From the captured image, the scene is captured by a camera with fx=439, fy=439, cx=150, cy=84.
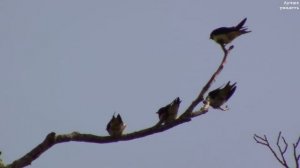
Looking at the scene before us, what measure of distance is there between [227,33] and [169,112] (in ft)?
4.51

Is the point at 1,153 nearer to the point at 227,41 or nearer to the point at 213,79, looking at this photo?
the point at 213,79

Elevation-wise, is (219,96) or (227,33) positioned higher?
(227,33)

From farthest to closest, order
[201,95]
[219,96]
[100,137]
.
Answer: [219,96] < [201,95] < [100,137]

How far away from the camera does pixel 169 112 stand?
18.1 ft

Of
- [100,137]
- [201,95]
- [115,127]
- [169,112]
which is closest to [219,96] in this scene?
[201,95]

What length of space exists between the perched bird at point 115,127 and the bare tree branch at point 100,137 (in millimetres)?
98

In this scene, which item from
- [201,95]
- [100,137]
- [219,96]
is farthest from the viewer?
[219,96]

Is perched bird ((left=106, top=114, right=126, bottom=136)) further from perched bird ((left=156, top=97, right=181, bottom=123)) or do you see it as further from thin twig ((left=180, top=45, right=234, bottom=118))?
thin twig ((left=180, top=45, right=234, bottom=118))

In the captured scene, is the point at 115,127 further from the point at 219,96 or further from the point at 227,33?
the point at 227,33

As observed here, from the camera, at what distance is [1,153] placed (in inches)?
235

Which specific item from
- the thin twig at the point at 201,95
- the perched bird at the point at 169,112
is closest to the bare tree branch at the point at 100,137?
the thin twig at the point at 201,95

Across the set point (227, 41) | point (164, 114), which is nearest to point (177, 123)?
point (164, 114)

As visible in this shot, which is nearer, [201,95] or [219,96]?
[201,95]

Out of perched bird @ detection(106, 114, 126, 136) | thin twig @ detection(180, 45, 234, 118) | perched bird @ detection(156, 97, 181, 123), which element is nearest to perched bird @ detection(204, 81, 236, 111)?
thin twig @ detection(180, 45, 234, 118)
